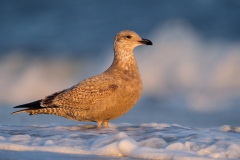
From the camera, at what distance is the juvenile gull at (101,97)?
853 cm

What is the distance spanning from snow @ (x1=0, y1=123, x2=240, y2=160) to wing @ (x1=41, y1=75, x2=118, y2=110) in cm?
58

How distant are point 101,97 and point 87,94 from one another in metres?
0.22

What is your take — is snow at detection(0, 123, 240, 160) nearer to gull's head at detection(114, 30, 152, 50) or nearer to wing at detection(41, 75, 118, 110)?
wing at detection(41, 75, 118, 110)

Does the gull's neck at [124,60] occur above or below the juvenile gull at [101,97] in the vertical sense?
above

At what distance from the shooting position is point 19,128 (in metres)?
8.52

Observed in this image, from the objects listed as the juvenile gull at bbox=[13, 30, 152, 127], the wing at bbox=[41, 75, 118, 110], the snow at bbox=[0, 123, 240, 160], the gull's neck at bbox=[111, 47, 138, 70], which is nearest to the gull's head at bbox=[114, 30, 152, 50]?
the gull's neck at bbox=[111, 47, 138, 70]

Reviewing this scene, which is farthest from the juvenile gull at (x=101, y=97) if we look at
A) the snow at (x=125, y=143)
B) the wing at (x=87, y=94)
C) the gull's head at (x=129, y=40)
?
the snow at (x=125, y=143)

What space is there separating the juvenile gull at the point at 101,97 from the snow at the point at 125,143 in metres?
0.48

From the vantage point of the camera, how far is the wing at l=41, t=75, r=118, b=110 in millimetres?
8570

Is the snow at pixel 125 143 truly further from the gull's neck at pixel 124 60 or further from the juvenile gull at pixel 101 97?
the gull's neck at pixel 124 60

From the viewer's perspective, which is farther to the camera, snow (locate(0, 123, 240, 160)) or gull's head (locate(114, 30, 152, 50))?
gull's head (locate(114, 30, 152, 50))

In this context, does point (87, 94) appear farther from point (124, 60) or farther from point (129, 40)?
point (129, 40)

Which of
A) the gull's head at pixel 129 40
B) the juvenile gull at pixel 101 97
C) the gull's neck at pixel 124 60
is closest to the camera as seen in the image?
the juvenile gull at pixel 101 97

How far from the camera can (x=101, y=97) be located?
857 cm
